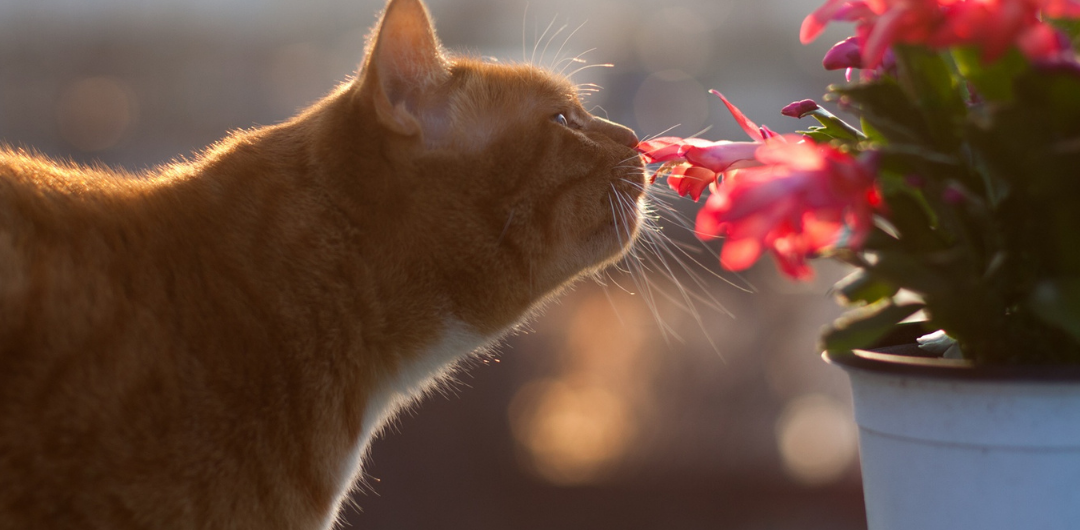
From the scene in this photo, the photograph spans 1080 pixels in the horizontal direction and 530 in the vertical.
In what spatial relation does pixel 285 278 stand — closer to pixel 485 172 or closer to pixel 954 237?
pixel 485 172

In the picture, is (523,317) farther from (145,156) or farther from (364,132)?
(145,156)

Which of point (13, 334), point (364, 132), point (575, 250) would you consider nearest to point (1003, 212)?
point (575, 250)

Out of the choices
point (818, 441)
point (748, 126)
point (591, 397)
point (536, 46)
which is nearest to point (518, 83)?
point (536, 46)

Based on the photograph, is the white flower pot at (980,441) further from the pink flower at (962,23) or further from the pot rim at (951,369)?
the pink flower at (962,23)

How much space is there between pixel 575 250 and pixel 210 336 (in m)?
0.44

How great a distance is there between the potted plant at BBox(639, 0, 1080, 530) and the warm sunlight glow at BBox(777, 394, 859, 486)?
1582 millimetres

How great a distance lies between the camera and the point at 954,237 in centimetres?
56

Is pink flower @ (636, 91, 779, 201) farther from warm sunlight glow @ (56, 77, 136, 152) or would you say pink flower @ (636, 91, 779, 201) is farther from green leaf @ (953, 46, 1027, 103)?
warm sunlight glow @ (56, 77, 136, 152)

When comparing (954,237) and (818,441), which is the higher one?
(954,237)

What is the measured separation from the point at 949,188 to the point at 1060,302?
9 cm

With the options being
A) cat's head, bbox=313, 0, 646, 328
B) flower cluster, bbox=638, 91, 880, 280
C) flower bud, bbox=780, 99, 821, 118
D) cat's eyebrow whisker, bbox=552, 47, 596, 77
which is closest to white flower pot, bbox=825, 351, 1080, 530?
flower cluster, bbox=638, 91, 880, 280

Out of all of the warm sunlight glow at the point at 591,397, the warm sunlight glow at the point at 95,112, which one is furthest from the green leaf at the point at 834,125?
the warm sunlight glow at the point at 95,112

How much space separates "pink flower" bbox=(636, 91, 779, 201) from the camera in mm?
639

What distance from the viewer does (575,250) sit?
957 millimetres
